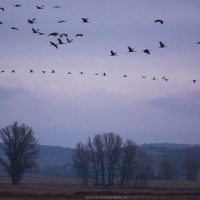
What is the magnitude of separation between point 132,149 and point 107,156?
19.4 ft

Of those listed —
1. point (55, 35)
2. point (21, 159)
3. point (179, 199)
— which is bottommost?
point (179, 199)

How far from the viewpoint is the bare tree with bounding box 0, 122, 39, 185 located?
90.8 m

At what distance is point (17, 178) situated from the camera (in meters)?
90.3

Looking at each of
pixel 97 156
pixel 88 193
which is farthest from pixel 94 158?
pixel 88 193

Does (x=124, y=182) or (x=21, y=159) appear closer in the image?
(x=21, y=159)

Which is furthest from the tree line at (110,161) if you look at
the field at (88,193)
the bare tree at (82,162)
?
the field at (88,193)

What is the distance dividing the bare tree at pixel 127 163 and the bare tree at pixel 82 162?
722 cm

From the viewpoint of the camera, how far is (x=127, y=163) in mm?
104750

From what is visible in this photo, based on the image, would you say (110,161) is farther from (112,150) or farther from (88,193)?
(88,193)

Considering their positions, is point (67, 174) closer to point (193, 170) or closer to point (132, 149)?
point (193, 170)

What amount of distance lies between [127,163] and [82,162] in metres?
9.39

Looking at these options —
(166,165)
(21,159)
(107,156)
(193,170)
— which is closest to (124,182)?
(107,156)

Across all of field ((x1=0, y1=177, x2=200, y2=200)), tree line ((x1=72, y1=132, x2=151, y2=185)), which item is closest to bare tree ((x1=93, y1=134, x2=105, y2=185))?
tree line ((x1=72, y1=132, x2=151, y2=185))

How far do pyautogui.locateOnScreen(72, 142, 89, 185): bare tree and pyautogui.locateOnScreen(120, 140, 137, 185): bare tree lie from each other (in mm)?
7222
